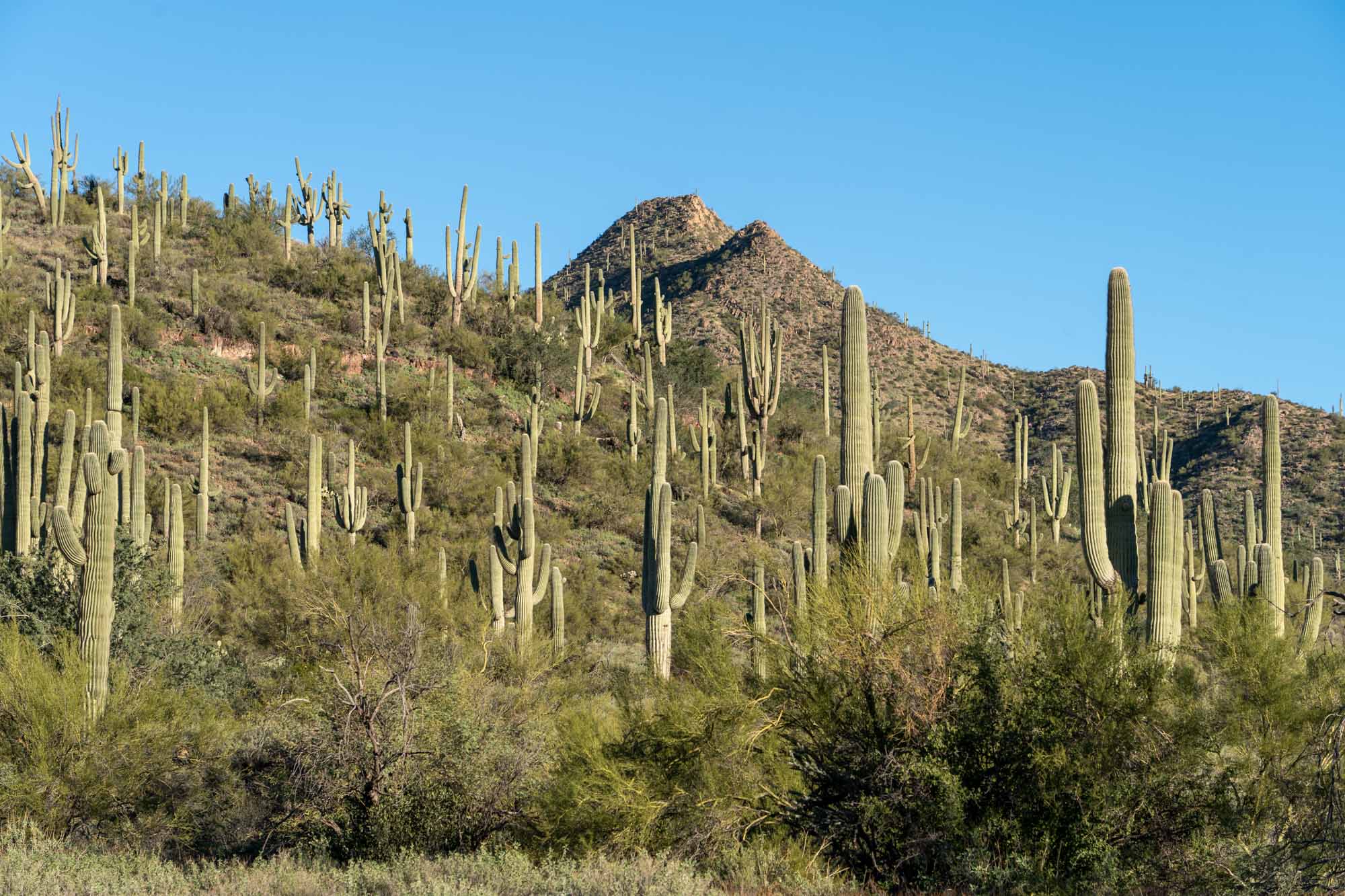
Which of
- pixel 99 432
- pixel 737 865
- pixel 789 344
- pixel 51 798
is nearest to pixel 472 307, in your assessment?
pixel 789 344

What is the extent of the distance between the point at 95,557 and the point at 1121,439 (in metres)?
11.7

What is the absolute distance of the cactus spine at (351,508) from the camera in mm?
27734

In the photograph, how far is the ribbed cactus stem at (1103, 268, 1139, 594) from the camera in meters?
14.9

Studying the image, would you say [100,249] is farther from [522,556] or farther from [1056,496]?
[1056,496]

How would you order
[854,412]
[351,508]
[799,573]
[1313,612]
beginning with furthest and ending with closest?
[351,508]
[1313,612]
[799,573]
[854,412]

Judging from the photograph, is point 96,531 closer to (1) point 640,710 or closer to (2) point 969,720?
(1) point 640,710

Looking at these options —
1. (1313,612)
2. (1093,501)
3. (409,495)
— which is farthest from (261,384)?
(1093,501)

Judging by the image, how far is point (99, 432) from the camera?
1727cm

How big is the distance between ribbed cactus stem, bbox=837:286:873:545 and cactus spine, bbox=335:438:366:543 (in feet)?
46.8

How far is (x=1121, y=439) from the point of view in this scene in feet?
49.4

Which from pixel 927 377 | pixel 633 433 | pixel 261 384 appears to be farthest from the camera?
pixel 927 377

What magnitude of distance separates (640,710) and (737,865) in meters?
2.14

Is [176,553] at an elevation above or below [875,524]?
below

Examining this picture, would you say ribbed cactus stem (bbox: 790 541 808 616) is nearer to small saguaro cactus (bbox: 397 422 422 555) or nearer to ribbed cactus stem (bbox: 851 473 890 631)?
ribbed cactus stem (bbox: 851 473 890 631)
